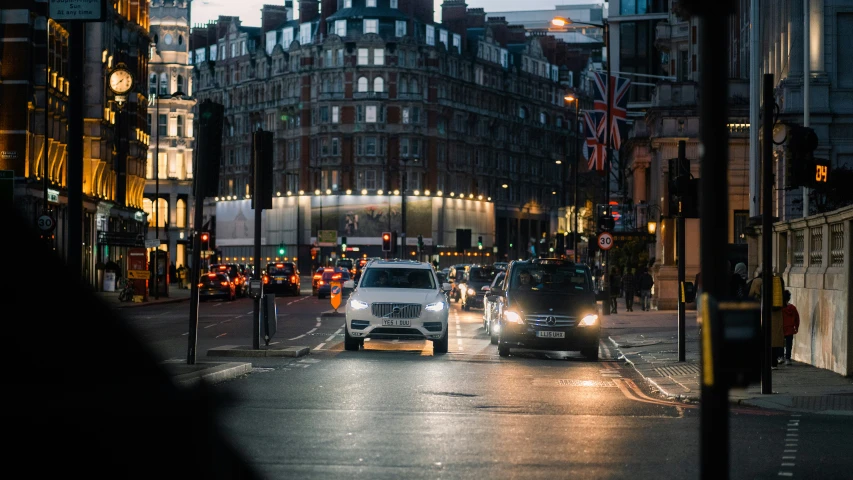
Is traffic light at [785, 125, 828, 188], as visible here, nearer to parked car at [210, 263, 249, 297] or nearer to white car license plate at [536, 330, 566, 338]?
white car license plate at [536, 330, 566, 338]

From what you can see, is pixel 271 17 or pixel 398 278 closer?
pixel 398 278

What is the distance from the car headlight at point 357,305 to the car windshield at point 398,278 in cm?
144

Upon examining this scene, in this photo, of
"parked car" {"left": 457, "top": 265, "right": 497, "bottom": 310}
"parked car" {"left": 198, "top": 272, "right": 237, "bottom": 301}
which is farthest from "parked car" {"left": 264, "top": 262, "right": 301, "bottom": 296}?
"parked car" {"left": 457, "top": 265, "right": 497, "bottom": 310}

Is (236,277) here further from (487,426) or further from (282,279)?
(487,426)

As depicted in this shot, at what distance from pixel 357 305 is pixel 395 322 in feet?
2.65

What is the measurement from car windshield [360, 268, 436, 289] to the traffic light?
1096 centimetres

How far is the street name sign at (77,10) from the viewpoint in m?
13.4

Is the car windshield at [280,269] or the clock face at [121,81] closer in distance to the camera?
the clock face at [121,81]

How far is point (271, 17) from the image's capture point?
139750 mm

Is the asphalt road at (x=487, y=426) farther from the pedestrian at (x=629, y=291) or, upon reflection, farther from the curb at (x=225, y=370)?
the pedestrian at (x=629, y=291)

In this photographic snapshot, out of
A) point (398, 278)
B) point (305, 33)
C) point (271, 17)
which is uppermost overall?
point (271, 17)

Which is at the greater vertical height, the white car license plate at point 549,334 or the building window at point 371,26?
the building window at point 371,26

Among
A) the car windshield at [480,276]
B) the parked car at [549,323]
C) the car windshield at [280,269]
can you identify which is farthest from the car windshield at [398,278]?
the car windshield at [280,269]

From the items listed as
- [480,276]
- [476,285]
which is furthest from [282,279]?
[476,285]
